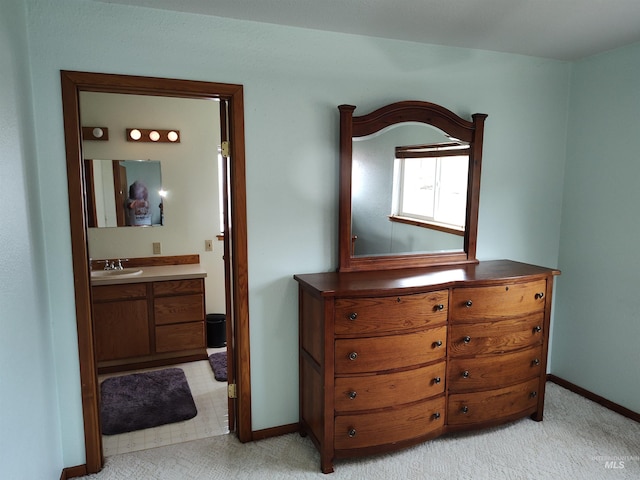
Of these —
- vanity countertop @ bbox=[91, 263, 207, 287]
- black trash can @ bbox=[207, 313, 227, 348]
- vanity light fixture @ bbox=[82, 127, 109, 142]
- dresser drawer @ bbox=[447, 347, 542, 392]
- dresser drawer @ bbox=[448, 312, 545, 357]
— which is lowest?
black trash can @ bbox=[207, 313, 227, 348]

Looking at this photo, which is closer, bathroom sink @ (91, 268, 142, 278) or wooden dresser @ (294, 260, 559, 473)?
wooden dresser @ (294, 260, 559, 473)

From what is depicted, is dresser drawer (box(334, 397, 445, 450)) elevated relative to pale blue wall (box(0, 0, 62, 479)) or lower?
lower

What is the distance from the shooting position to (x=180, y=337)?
3633 mm

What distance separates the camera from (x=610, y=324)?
2.94 metres

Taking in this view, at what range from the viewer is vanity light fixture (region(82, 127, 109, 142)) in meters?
3.51

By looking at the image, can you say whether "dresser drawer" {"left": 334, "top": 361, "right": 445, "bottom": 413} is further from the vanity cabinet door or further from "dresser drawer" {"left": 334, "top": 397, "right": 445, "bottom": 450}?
the vanity cabinet door

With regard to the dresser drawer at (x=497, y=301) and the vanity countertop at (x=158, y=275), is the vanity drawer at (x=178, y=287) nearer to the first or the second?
the vanity countertop at (x=158, y=275)

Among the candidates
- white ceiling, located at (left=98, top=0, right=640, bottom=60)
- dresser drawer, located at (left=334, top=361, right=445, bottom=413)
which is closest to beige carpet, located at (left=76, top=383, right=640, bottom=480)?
dresser drawer, located at (left=334, top=361, right=445, bottom=413)

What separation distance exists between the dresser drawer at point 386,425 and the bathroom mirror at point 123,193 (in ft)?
8.07

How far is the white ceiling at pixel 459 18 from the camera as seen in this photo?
207 cm

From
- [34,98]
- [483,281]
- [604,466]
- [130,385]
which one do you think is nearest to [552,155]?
[483,281]

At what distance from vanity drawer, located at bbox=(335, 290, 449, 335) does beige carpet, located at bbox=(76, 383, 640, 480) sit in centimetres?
75

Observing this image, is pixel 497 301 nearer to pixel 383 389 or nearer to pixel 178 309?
pixel 383 389

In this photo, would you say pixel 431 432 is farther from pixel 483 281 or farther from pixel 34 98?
pixel 34 98
